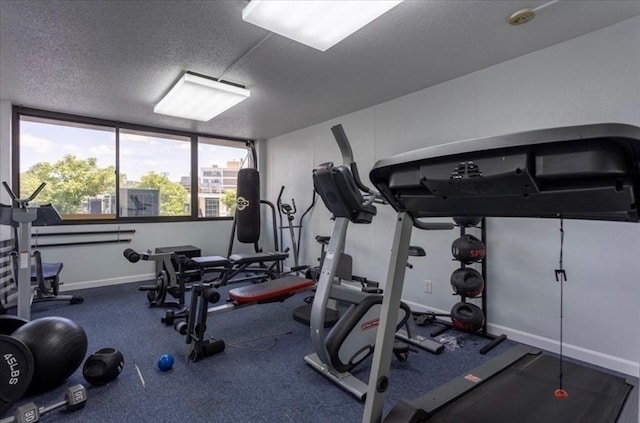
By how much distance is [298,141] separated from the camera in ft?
17.0

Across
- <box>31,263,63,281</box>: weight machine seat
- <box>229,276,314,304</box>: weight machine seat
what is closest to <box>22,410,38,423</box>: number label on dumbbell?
<box>229,276,314,304</box>: weight machine seat

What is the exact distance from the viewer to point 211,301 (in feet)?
7.77

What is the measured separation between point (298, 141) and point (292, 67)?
7.71 feet

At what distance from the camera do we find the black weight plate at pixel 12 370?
5.39 feet

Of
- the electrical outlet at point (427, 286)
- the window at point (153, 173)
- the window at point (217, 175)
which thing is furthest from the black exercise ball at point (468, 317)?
the window at point (153, 173)

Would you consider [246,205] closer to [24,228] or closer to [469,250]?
[24,228]

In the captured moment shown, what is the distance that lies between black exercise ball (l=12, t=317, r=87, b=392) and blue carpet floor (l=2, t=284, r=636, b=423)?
11 centimetres

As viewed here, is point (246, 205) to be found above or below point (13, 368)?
above

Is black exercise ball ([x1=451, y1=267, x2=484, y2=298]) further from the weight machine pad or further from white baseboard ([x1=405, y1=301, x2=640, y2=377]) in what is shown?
the weight machine pad

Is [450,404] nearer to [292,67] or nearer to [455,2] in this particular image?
[455,2]

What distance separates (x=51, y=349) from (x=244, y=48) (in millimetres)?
2448

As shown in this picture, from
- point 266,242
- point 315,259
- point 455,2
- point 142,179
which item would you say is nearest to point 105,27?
point 455,2

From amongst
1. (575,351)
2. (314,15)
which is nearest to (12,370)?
(314,15)

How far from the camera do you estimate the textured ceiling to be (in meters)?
2.03
